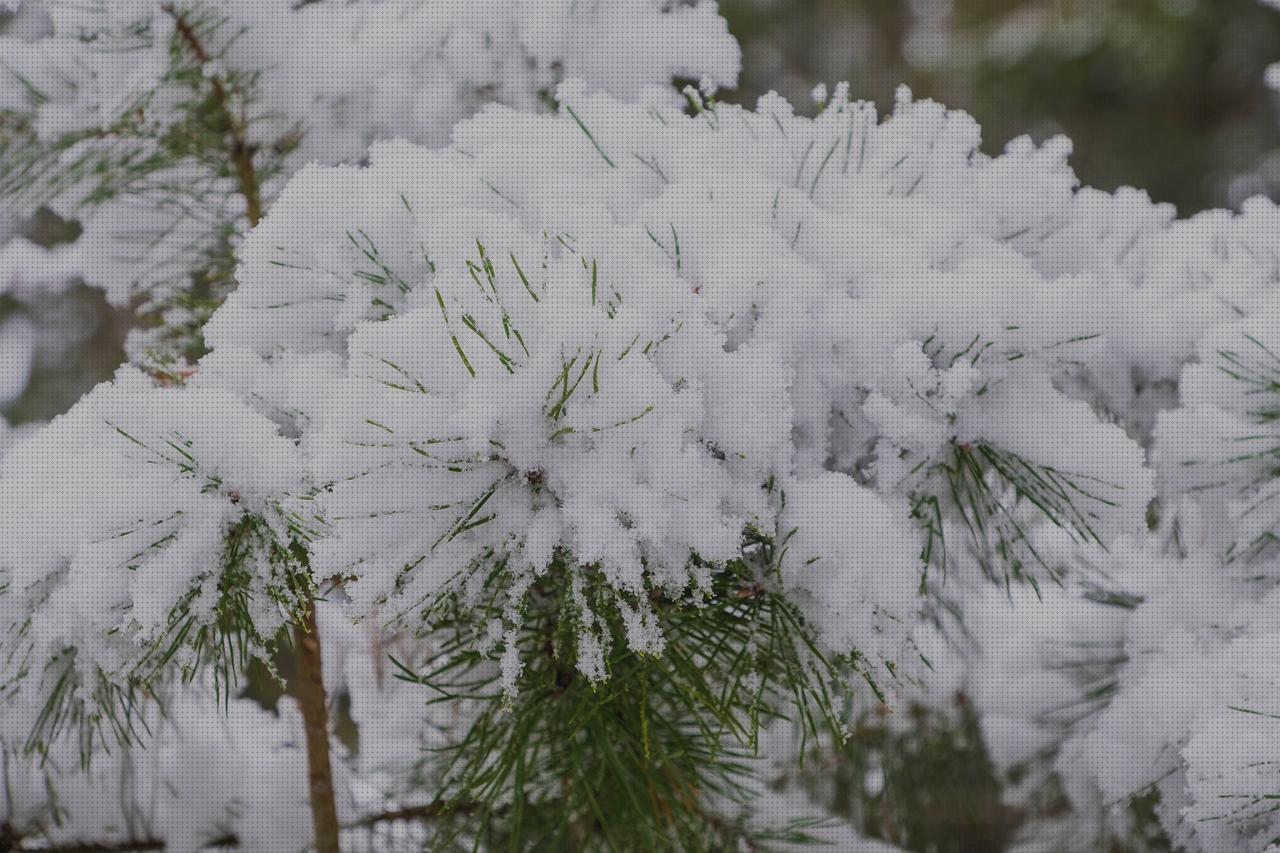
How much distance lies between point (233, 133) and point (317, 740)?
0.66 metres

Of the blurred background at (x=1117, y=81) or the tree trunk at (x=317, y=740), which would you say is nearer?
the tree trunk at (x=317, y=740)

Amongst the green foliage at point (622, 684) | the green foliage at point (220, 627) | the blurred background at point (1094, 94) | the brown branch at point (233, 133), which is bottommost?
the green foliage at point (622, 684)

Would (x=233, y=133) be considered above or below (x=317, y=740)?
above

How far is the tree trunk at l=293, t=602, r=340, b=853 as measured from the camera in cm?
90

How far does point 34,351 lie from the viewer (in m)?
3.63

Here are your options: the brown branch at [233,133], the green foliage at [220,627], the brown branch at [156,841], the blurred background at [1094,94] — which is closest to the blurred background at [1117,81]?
the blurred background at [1094,94]

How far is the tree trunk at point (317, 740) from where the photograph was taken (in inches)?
35.5

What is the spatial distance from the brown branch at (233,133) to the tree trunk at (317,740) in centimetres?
45

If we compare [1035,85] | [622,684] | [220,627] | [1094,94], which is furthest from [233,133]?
[1094,94]

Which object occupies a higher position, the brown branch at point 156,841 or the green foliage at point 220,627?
the green foliage at point 220,627

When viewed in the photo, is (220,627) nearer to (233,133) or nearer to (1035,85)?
(233,133)

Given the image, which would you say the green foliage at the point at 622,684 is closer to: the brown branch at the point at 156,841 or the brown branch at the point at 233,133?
the brown branch at the point at 156,841

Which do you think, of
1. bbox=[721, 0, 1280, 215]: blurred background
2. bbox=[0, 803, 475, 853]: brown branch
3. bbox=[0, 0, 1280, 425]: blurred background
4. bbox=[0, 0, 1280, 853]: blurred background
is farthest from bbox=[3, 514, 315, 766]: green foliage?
bbox=[721, 0, 1280, 215]: blurred background

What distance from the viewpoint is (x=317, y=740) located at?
917 millimetres
